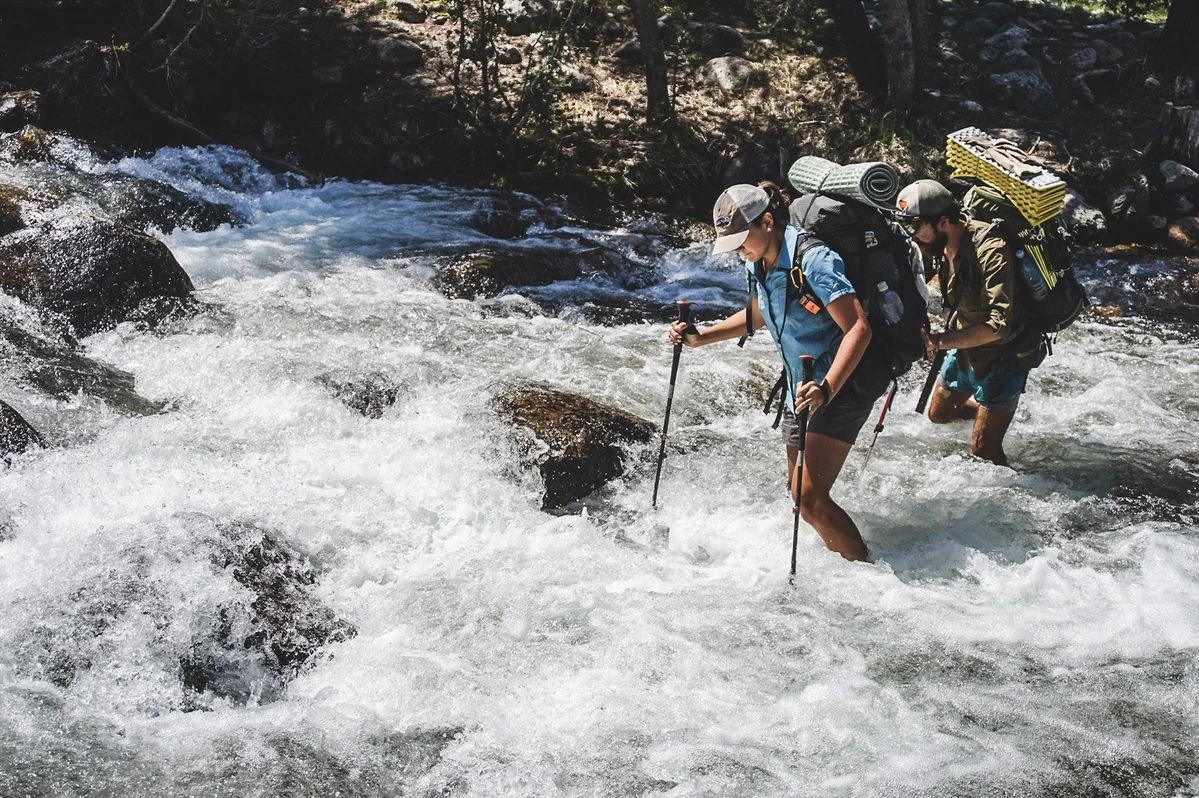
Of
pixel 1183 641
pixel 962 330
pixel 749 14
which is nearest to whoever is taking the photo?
pixel 1183 641

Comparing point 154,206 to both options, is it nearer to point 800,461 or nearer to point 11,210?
point 11,210

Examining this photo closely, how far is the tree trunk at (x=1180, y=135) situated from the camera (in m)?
13.6

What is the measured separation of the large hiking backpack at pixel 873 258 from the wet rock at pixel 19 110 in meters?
11.9

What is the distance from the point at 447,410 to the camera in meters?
8.09

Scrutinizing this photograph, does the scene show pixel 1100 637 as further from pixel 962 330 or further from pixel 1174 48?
pixel 1174 48

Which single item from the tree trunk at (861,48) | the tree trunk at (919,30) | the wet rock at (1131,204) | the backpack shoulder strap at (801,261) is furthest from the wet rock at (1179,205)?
the backpack shoulder strap at (801,261)

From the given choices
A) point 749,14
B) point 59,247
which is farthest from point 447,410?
point 749,14

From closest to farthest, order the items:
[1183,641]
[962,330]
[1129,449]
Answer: [1183,641]
[962,330]
[1129,449]

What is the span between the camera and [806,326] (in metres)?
5.61

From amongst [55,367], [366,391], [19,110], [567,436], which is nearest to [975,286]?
[567,436]

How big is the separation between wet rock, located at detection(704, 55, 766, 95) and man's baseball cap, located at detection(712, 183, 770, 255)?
1068 cm

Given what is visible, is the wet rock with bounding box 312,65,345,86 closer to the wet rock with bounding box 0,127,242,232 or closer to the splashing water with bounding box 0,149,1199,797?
the wet rock with bounding box 0,127,242,232

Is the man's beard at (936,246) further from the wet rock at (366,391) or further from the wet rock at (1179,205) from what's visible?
the wet rock at (1179,205)

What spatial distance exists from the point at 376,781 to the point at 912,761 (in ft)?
7.99
